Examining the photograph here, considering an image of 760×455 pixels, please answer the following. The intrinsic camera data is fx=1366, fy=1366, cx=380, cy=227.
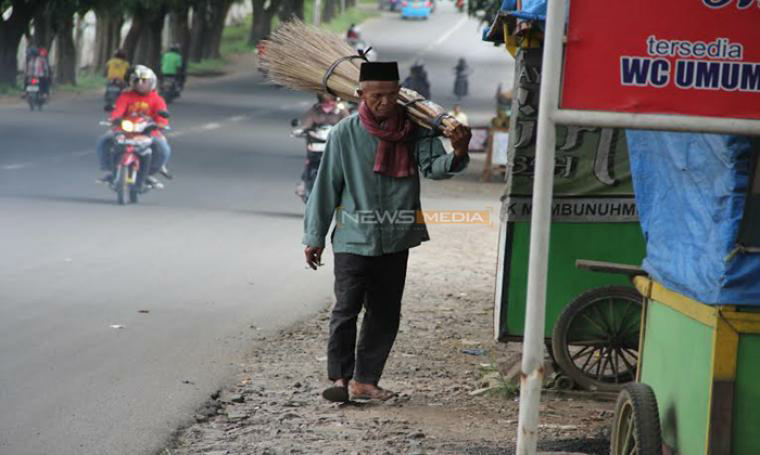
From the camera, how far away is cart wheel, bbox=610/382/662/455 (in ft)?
15.4

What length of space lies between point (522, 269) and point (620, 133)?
92cm

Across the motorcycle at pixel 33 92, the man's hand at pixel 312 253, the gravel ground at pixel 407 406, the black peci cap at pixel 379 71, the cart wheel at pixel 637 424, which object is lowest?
the gravel ground at pixel 407 406

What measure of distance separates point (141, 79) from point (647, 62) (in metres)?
13.0

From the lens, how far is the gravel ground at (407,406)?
6.22m

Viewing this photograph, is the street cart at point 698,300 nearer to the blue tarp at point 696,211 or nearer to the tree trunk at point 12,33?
the blue tarp at point 696,211

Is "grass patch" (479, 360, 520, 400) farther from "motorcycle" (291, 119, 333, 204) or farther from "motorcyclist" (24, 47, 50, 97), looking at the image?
"motorcyclist" (24, 47, 50, 97)

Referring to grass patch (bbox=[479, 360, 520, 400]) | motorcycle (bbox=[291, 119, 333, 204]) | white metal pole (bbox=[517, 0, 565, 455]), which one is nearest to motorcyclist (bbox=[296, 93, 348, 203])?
motorcycle (bbox=[291, 119, 333, 204])

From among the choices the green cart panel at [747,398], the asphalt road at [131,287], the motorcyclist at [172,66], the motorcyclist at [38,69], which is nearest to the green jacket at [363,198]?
the asphalt road at [131,287]

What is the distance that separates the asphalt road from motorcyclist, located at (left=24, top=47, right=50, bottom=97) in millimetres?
6902

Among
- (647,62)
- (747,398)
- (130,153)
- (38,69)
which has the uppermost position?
(38,69)

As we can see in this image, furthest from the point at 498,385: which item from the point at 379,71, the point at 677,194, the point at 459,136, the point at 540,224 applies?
the point at 540,224

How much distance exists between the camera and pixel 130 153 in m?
16.4

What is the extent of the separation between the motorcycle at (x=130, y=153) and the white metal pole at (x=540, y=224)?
12690 mm

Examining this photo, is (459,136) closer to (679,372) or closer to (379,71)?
(379,71)
